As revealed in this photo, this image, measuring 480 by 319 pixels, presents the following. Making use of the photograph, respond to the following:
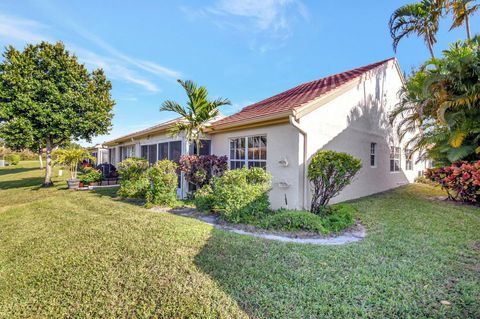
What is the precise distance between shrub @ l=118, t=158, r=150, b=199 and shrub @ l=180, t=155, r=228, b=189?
2066mm

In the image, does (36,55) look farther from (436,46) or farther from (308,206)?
(436,46)

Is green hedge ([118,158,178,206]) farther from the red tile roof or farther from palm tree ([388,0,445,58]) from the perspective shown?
palm tree ([388,0,445,58])

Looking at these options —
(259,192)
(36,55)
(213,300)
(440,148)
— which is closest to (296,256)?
(213,300)

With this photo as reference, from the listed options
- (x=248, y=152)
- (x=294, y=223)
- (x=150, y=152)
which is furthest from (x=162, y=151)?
(x=294, y=223)

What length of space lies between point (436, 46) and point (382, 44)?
267cm

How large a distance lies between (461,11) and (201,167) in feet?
46.5

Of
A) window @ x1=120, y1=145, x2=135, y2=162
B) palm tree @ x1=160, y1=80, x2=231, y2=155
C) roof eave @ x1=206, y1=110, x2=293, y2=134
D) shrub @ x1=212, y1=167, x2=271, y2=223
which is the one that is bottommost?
shrub @ x1=212, y1=167, x2=271, y2=223

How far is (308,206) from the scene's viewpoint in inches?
297

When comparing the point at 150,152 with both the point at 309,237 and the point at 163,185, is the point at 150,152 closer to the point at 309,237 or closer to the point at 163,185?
the point at 163,185

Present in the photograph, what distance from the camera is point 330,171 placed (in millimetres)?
6820

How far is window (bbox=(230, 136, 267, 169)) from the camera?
8602mm

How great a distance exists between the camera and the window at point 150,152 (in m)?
13.6

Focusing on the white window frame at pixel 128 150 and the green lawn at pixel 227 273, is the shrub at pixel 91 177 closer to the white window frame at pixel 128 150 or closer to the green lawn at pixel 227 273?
the white window frame at pixel 128 150

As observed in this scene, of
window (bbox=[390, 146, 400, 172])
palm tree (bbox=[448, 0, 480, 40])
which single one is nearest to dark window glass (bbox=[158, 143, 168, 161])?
window (bbox=[390, 146, 400, 172])
